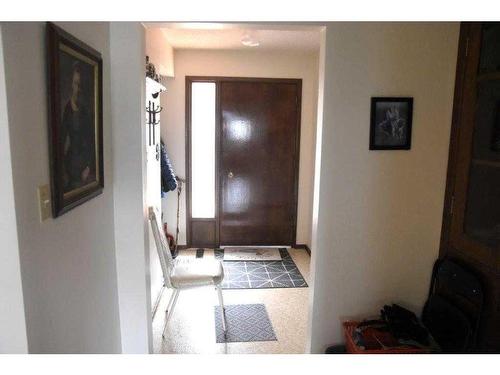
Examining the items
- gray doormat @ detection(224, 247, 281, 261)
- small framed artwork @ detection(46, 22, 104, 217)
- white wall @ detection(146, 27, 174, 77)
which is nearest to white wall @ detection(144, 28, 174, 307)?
white wall @ detection(146, 27, 174, 77)

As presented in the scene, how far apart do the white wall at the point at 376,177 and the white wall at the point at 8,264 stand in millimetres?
1337

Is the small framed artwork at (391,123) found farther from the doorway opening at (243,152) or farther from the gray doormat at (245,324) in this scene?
the doorway opening at (243,152)

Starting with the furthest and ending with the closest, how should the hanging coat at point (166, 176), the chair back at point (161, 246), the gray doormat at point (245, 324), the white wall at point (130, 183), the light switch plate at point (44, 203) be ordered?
the hanging coat at point (166, 176), the gray doormat at point (245, 324), the chair back at point (161, 246), the white wall at point (130, 183), the light switch plate at point (44, 203)

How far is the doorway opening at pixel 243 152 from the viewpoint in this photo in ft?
12.3

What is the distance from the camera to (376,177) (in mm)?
1826

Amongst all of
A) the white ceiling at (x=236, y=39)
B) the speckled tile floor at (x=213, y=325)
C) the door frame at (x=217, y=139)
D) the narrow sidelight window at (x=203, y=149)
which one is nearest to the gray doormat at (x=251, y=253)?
the door frame at (x=217, y=139)

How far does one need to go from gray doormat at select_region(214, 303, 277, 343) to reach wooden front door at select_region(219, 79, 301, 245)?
1370 mm

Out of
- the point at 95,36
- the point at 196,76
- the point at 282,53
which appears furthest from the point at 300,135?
the point at 95,36

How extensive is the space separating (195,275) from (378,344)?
1.23 m

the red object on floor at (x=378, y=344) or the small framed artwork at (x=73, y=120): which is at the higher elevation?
Result: the small framed artwork at (x=73, y=120)

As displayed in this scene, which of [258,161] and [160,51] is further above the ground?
[160,51]

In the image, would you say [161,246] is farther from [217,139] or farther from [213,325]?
[217,139]

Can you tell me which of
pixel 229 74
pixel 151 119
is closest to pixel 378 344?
pixel 151 119

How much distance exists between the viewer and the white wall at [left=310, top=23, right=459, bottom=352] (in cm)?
173
